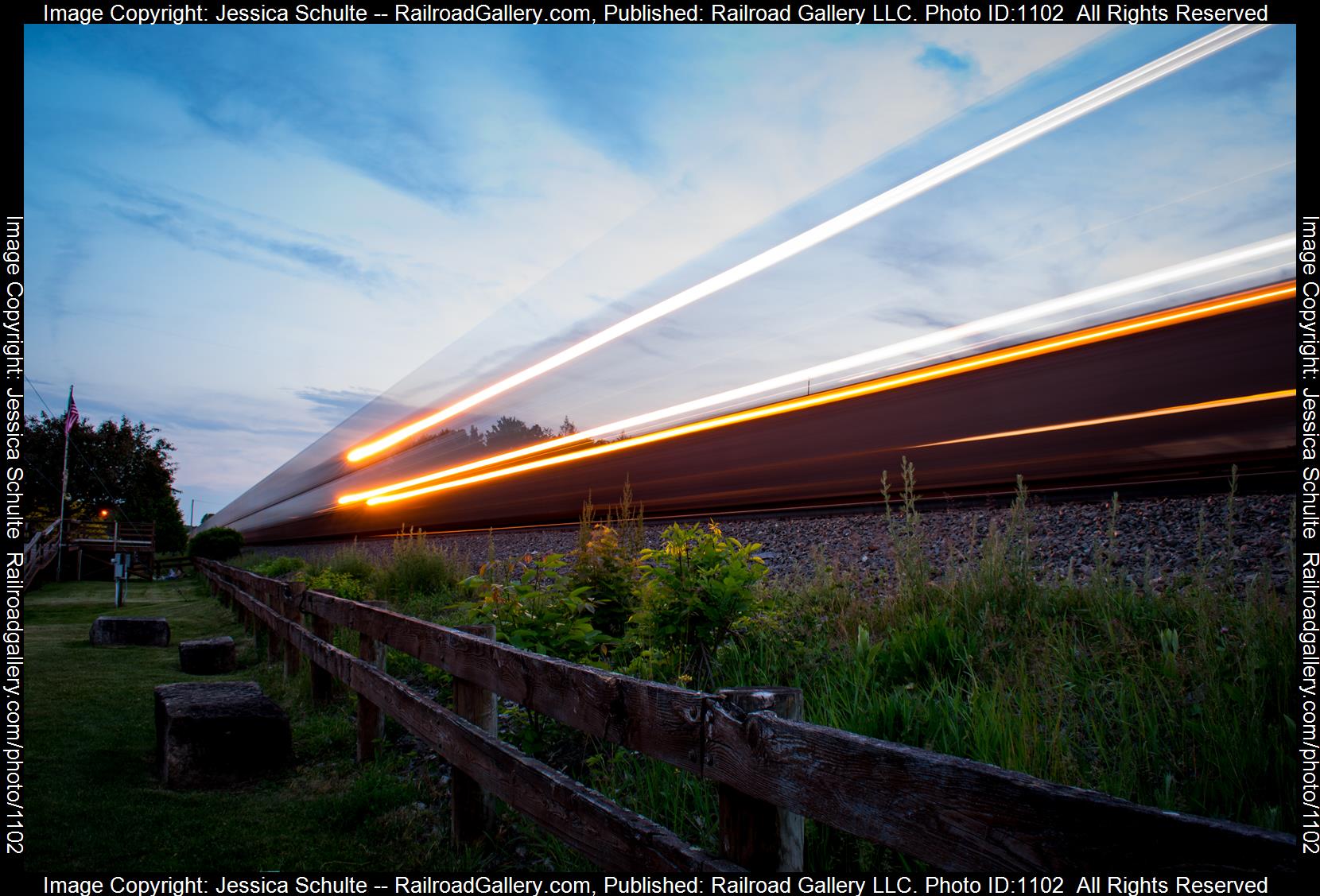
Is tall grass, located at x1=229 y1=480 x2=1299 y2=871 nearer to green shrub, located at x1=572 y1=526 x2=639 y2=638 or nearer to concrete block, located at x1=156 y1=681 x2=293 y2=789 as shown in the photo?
green shrub, located at x1=572 y1=526 x2=639 y2=638

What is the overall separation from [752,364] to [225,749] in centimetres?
487

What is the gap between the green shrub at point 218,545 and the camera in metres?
35.2

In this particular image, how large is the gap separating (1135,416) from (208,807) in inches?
207

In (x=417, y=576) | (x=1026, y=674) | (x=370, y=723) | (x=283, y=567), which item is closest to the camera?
(x=1026, y=674)

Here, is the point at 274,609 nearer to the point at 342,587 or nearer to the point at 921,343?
the point at 342,587

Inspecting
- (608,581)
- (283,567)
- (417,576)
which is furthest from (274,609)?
(283,567)

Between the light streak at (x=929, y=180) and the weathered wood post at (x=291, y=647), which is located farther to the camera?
the weathered wood post at (x=291, y=647)

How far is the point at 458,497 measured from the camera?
1362cm

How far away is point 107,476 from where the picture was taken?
152 feet

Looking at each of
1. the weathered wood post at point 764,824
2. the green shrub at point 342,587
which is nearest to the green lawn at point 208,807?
the weathered wood post at point 764,824

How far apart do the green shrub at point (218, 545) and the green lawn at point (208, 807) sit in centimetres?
3268

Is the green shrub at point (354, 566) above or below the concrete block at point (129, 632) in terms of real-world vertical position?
above

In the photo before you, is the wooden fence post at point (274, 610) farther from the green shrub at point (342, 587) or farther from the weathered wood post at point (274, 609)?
the green shrub at point (342, 587)

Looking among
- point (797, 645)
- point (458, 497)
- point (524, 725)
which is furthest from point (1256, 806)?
point (458, 497)
